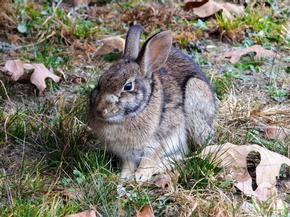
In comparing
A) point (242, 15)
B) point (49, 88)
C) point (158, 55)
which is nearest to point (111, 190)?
point (158, 55)

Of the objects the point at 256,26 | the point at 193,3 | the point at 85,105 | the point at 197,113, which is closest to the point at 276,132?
the point at 197,113

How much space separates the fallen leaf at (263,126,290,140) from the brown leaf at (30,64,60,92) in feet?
6.31

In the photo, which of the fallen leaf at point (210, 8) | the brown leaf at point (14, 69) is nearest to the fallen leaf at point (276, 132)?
the brown leaf at point (14, 69)

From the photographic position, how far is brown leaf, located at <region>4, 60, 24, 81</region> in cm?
647

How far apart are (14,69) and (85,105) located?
0.94m

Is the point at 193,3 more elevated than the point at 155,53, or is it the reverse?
the point at 155,53

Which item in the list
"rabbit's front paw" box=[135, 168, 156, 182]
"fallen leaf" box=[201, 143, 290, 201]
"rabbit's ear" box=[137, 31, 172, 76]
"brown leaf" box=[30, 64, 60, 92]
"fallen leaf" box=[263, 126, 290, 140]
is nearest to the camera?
"fallen leaf" box=[201, 143, 290, 201]

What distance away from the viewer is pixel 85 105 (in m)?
5.95

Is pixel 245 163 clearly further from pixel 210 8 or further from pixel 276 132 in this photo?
pixel 210 8

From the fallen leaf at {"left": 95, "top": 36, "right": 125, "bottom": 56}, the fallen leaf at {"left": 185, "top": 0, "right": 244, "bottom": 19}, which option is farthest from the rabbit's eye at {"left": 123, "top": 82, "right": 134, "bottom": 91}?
the fallen leaf at {"left": 185, "top": 0, "right": 244, "bottom": 19}

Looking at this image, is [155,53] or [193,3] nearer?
[155,53]

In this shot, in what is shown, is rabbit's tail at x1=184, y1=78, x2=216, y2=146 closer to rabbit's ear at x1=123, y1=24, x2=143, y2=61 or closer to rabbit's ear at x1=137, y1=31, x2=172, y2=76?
rabbit's ear at x1=137, y1=31, x2=172, y2=76

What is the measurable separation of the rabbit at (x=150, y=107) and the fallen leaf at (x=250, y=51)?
150cm

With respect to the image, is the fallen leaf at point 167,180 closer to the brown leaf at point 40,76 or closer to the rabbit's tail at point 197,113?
the rabbit's tail at point 197,113
